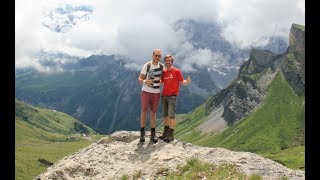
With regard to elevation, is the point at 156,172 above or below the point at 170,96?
below

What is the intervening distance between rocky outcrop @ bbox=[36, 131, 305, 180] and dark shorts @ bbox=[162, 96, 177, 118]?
60.4 inches

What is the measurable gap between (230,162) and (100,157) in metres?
7.56

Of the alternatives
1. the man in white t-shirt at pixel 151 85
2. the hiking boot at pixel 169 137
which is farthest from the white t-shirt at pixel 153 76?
the hiking boot at pixel 169 137

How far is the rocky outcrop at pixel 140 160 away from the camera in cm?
1864

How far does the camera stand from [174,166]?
64.7 ft

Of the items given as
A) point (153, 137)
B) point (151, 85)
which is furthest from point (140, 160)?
point (151, 85)

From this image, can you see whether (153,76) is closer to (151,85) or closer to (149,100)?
(151,85)

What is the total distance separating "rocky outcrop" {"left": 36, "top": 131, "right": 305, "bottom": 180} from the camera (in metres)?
18.6

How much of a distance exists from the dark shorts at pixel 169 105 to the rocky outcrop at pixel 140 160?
5.03ft
